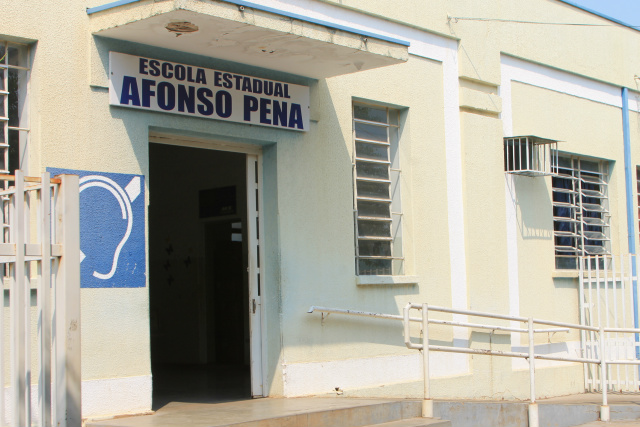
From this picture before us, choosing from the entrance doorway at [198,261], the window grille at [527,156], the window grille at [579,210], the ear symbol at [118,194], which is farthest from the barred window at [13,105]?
the window grille at [579,210]

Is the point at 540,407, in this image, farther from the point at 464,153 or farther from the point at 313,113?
the point at 313,113

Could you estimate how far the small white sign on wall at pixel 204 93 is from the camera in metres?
7.36

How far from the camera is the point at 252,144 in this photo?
28.0 ft

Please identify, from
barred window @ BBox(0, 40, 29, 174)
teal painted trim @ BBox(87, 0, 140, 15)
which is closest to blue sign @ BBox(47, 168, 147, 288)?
barred window @ BBox(0, 40, 29, 174)

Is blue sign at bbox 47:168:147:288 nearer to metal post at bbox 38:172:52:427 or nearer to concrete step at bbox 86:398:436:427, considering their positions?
concrete step at bbox 86:398:436:427

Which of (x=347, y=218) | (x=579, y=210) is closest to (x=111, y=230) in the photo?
(x=347, y=218)

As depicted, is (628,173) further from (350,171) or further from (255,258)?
(255,258)

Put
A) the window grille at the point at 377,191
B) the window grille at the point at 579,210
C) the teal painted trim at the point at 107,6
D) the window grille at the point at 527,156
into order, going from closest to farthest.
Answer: the teal painted trim at the point at 107,6, the window grille at the point at 377,191, the window grille at the point at 527,156, the window grille at the point at 579,210

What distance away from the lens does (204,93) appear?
7.89 meters

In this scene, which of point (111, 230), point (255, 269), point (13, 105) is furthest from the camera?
point (255, 269)

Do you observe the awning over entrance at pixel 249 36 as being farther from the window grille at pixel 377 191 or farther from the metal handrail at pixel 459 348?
the metal handrail at pixel 459 348

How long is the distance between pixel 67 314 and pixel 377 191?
19.3 ft

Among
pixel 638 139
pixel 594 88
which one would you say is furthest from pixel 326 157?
pixel 638 139

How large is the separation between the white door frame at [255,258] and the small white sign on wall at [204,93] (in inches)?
15.6
